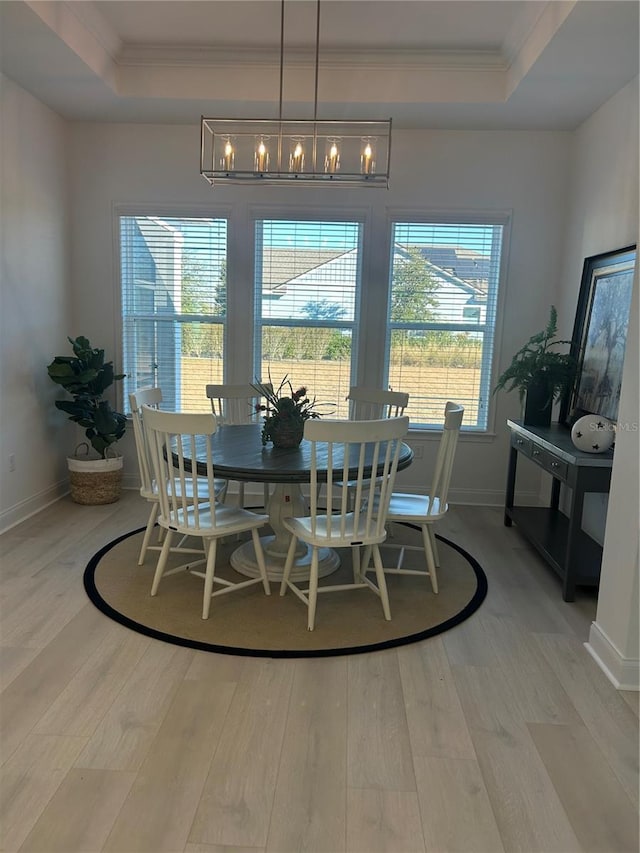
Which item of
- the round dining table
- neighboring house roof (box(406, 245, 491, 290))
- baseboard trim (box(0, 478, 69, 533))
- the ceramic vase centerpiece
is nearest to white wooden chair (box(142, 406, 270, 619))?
the round dining table

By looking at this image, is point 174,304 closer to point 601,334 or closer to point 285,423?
point 285,423

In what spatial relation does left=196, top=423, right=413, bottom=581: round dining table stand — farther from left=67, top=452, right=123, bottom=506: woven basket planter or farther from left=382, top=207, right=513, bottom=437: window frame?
left=382, top=207, right=513, bottom=437: window frame

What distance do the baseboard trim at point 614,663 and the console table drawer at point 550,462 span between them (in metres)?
0.86

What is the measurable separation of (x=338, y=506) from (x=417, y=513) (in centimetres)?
126

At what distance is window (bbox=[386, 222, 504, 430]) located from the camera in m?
4.53

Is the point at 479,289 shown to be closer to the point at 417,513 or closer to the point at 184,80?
the point at 417,513

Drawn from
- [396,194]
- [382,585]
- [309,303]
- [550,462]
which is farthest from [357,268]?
[382,585]

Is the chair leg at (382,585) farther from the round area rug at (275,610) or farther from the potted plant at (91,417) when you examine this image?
the potted plant at (91,417)

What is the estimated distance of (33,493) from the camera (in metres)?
4.19

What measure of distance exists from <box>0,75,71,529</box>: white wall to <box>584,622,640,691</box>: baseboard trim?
11.8ft

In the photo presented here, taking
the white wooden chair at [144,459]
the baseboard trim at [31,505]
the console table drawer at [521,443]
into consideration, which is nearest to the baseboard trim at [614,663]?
the console table drawer at [521,443]

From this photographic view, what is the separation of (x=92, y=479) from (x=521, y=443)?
10.4 feet

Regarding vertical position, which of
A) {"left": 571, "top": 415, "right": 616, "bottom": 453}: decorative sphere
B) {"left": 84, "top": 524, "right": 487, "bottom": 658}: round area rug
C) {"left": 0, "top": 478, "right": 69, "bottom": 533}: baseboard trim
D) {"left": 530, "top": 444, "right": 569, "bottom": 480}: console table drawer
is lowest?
{"left": 84, "top": 524, "right": 487, "bottom": 658}: round area rug

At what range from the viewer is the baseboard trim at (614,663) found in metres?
2.26
